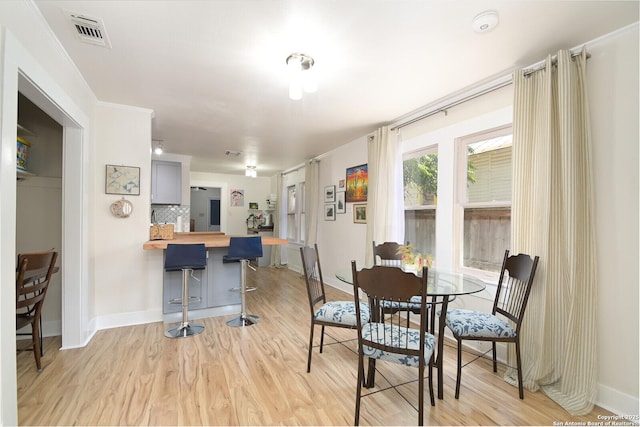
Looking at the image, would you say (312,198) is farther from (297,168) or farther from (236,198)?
(236,198)

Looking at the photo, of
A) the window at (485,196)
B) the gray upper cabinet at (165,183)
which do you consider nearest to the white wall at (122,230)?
the gray upper cabinet at (165,183)

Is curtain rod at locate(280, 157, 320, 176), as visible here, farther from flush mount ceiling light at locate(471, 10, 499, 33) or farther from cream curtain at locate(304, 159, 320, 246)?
flush mount ceiling light at locate(471, 10, 499, 33)

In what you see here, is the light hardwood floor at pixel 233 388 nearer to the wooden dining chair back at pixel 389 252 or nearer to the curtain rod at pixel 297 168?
the wooden dining chair back at pixel 389 252

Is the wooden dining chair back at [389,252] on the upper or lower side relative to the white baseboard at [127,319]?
upper

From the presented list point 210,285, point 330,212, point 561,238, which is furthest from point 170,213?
point 561,238

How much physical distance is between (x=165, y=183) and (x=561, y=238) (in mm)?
5570

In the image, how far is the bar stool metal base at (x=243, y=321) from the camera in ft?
11.0

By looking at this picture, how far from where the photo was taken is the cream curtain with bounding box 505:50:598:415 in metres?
1.97

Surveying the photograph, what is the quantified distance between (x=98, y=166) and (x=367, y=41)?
9.89 feet

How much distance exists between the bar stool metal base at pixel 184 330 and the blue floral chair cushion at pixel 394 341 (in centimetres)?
210

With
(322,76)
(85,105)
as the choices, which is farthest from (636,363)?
(85,105)

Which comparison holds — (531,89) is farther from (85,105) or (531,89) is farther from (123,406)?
(85,105)

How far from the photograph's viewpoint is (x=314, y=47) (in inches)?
84.0

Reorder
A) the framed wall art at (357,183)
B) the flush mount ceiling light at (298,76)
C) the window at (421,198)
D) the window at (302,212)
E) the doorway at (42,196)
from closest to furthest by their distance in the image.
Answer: the flush mount ceiling light at (298,76), the doorway at (42,196), the window at (421,198), the framed wall art at (357,183), the window at (302,212)
